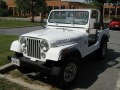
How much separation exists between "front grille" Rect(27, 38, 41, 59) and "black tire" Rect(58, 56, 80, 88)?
0.75m

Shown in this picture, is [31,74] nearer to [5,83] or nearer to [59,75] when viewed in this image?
[5,83]

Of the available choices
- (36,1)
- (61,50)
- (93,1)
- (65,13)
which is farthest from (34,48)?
(36,1)

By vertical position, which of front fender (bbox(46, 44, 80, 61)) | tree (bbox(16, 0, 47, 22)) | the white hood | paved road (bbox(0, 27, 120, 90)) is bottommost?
paved road (bbox(0, 27, 120, 90))

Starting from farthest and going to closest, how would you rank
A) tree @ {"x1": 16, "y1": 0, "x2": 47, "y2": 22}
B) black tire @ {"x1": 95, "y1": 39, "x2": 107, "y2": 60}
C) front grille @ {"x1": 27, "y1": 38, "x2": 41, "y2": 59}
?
tree @ {"x1": 16, "y1": 0, "x2": 47, "y2": 22}
black tire @ {"x1": 95, "y1": 39, "x2": 107, "y2": 60}
front grille @ {"x1": 27, "y1": 38, "x2": 41, "y2": 59}

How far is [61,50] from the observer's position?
5828 millimetres

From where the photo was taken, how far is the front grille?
615 centimetres

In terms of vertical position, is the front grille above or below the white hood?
below

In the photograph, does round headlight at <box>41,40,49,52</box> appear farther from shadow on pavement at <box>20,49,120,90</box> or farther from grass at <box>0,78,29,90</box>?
grass at <box>0,78,29,90</box>

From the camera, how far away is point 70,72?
6289 mm

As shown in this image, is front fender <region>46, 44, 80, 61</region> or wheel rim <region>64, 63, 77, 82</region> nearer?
front fender <region>46, 44, 80, 61</region>

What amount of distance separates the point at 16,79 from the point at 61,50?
67.5 inches

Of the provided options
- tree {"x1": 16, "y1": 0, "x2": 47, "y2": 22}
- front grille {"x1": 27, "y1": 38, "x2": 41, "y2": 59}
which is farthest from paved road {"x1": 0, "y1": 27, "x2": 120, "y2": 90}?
tree {"x1": 16, "y1": 0, "x2": 47, "y2": 22}

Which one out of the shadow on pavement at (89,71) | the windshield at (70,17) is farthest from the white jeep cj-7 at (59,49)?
the shadow on pavement at (89,71)

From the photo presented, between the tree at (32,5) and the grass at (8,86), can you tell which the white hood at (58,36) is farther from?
the tree at (32,5)
